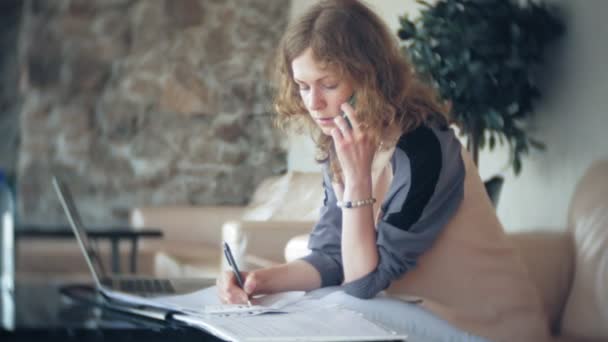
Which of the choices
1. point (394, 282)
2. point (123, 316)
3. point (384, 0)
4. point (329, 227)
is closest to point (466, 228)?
point (394, 282)

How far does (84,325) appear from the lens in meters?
0.97

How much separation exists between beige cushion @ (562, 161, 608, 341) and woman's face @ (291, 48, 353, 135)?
0.56m

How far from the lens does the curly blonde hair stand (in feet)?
4.19

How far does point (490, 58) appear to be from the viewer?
2.23m

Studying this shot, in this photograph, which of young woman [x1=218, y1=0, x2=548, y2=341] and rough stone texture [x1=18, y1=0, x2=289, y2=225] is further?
rough stone texture [x1=18, y1=0, x2=289, y2=225]

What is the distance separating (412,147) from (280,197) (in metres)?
2.18

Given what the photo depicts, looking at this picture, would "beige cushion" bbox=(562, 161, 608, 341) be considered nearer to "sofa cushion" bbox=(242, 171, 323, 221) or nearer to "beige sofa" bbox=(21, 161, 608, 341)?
"beige sofa" bbox=(21, 161, 608, 341)

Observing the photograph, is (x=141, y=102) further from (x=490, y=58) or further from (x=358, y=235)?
(x=358, y=235)

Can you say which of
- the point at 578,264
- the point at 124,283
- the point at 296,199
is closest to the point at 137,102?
the point at 296,199

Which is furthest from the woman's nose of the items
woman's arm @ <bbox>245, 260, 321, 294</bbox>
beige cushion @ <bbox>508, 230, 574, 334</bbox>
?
beige cushion @ <bbox>508, 230, 574, 334</bbox>

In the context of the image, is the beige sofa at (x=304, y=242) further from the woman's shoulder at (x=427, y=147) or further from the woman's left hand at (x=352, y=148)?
the woman's left hand at (x=352, y=148)

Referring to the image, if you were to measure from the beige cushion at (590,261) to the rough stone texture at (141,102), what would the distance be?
139 inches

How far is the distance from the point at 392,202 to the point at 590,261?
50 cm

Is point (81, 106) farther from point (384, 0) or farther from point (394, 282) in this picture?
point (394, 282)
